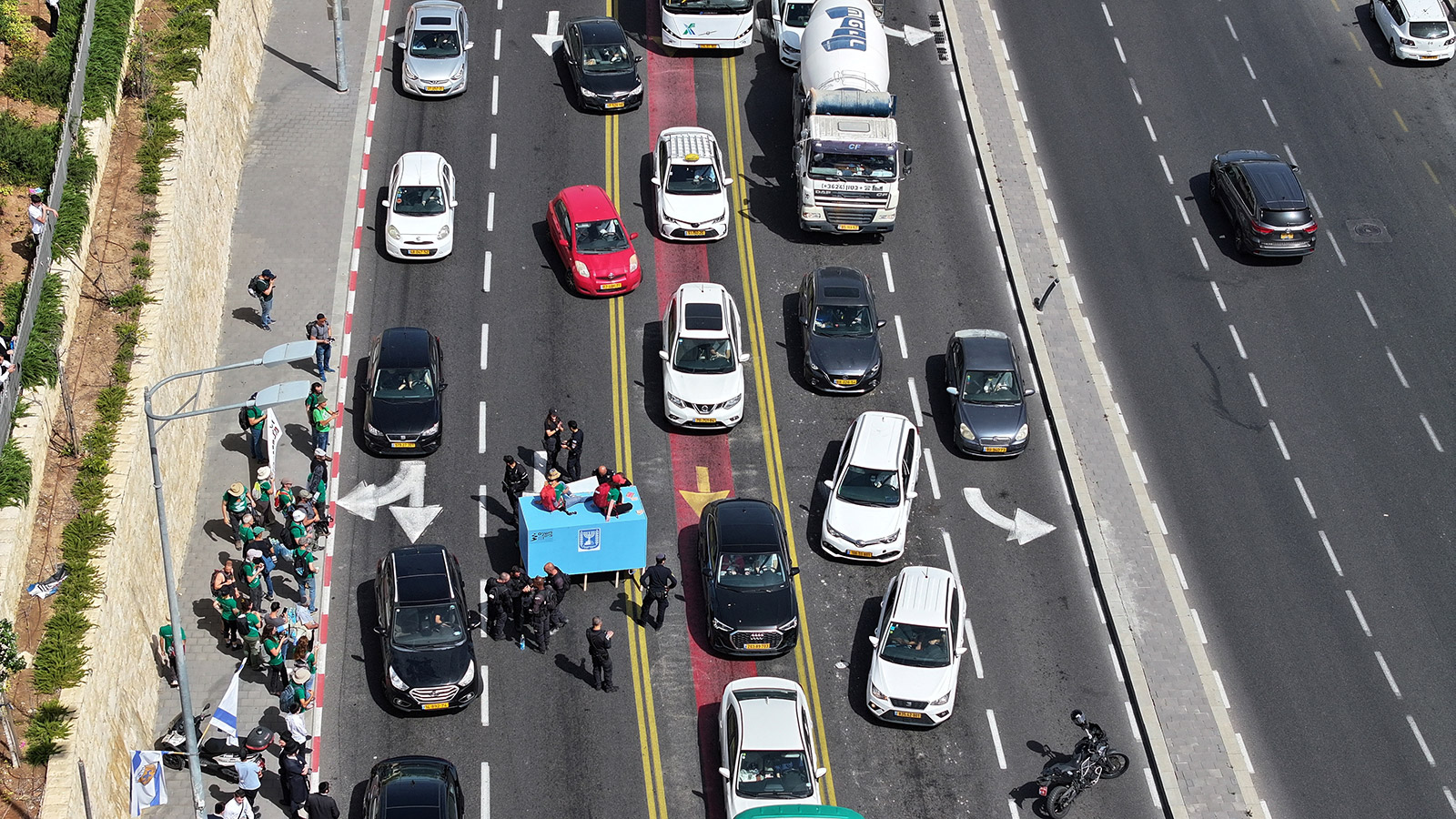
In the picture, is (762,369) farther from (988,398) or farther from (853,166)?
(853,166)

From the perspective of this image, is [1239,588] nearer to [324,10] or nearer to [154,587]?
[154,587]

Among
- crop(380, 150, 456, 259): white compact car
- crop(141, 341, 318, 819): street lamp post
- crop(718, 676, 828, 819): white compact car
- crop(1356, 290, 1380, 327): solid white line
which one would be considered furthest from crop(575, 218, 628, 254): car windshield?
crop(1356, 290, 1380, 327): solid white line

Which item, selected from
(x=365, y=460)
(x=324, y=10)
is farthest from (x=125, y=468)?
(x=324, y=10)

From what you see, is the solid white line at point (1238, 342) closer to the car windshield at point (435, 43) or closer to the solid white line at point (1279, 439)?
the solid white line at point (1279, 439)

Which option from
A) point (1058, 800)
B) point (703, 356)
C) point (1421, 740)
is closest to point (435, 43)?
point (703, 356)

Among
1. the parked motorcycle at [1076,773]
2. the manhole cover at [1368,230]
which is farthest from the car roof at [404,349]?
the manhole cover at [1368,230]

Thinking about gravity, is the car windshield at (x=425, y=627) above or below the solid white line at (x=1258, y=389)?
below
